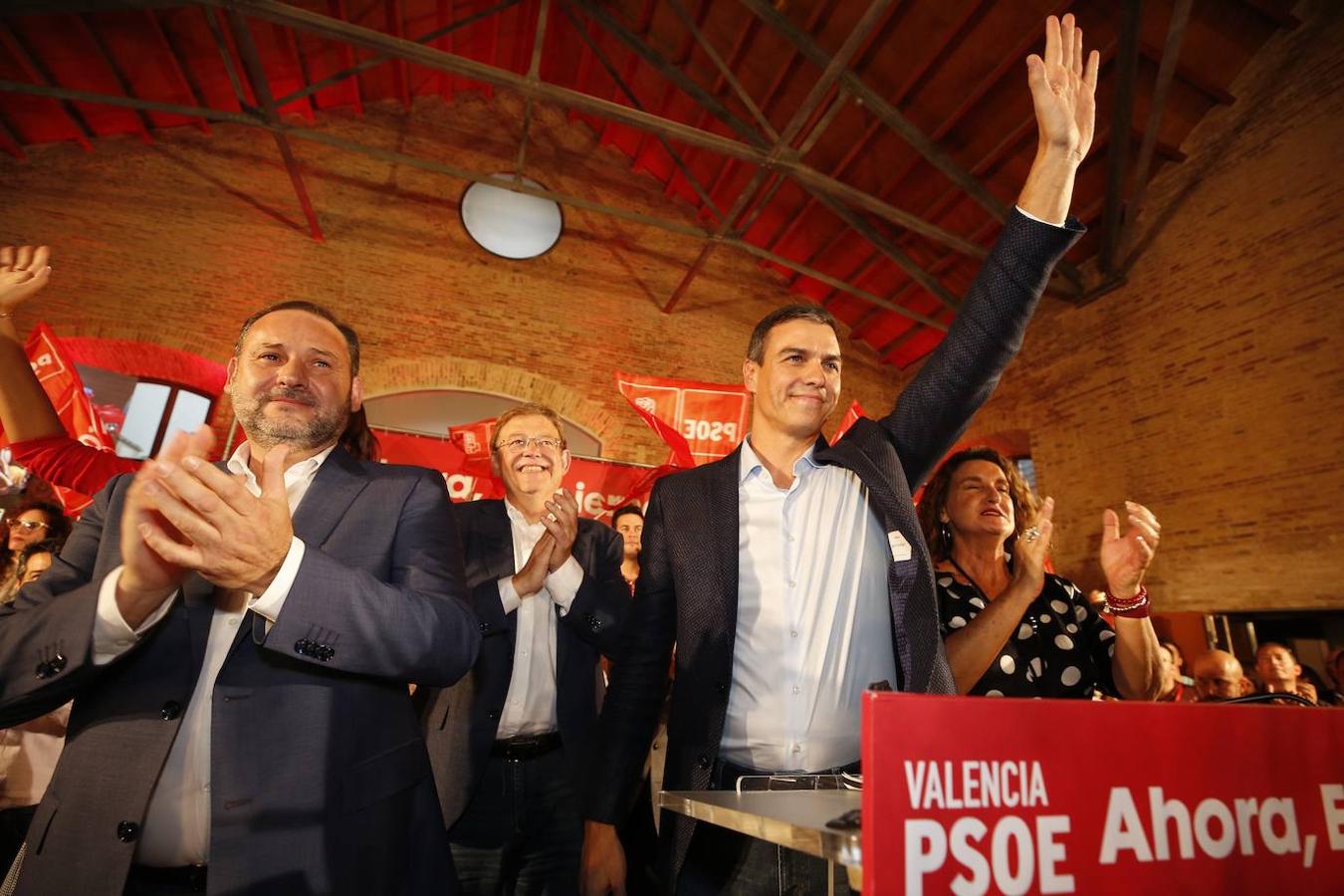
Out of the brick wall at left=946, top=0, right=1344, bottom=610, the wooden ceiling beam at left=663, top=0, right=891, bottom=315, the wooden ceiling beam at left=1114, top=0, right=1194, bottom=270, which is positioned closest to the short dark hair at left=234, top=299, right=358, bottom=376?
the wooden ceiling beam at left=663, top=0, right=891, bottom=315

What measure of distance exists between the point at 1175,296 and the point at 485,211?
8140mm

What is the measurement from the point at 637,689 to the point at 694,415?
476cm

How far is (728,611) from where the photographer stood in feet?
5.10

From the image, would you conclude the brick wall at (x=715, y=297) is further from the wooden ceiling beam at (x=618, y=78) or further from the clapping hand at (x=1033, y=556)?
the clapping hand at (x=1033, y=556)

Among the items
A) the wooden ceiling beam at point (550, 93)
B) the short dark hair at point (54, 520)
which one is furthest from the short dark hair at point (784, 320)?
the wooden ceiling beam at point (550, 93)

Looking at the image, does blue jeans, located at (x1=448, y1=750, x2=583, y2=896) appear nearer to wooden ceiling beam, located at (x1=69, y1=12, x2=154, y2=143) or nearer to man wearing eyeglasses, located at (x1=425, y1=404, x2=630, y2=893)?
man wearing eyeglasses, located at (x1=425, y1=404, x2=630, y2=893)

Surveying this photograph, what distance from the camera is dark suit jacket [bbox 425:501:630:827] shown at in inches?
84.0

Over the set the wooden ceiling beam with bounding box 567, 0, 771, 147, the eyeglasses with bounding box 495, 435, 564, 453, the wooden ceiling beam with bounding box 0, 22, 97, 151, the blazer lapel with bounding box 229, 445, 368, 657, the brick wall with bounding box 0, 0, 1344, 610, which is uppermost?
the wooden ceiling beam with bounding box 567, 0, 771, 147

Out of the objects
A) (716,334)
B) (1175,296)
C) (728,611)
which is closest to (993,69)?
(1175,296)

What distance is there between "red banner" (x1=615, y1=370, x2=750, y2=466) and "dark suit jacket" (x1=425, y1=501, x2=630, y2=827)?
3.54 meters

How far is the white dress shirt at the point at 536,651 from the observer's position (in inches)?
90.9

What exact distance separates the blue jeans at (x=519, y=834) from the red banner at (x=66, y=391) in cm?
436

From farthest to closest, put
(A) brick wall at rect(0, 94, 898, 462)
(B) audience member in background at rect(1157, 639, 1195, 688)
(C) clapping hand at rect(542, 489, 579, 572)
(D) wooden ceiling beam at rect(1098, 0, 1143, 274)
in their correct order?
(A) brick wall at rect(0, 94, 898, 462) → (D) wooden ceiling beam at rect(1098, 0, 1143, 274) → (B) audience member in background at rect(1157, 639, 1195, 688) → (C) clapping hand at rect(542, 489, 579, 572)

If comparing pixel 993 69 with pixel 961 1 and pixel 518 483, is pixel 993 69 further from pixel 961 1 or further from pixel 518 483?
pixel 518 483
